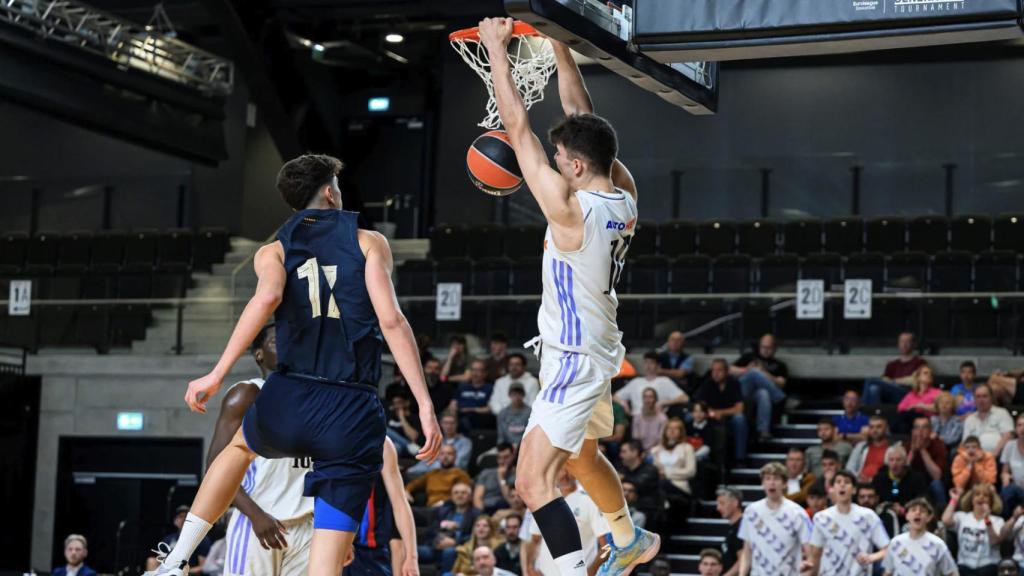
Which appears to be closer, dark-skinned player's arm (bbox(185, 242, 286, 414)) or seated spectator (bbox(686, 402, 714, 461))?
dark-skinned player's arm (bbox(185, 242, 286, 414))

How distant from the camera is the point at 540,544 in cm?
1235

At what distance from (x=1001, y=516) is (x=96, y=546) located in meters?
12.0

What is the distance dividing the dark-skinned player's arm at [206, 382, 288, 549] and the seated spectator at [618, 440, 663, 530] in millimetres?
7486

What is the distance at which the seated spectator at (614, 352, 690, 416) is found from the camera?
50.0ft

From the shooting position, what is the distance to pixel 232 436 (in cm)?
572

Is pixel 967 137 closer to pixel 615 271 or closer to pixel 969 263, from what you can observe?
pixel 969 263

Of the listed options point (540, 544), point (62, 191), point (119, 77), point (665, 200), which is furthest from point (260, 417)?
point (62, 191)

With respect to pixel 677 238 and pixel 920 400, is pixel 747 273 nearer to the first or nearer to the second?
pixel 677 238

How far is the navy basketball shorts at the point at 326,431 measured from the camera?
517 centimetres

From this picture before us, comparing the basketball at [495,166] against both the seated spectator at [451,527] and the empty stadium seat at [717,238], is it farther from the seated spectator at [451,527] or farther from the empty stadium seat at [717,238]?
the empty stadium seat at [717,238]

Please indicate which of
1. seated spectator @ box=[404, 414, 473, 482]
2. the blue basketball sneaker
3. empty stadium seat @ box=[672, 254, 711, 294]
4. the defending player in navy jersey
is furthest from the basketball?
empty stadium seat @ box=[672, 254, 711, 294]

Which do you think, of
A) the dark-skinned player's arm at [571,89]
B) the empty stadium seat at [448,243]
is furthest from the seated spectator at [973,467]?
the empty stadium seat at [448,243]

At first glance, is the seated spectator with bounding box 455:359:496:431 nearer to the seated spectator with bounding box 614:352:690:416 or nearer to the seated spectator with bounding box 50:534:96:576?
the seated spectator with bounding box 614:352:690:416

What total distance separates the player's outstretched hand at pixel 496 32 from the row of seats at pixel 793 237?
13.2m
